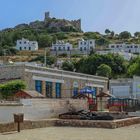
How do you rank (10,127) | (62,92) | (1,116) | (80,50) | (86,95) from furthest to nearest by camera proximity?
(80,50), (62,92), (86,95), (1,116), (10,127)

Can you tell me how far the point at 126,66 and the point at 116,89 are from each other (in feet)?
112

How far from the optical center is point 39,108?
106 ft

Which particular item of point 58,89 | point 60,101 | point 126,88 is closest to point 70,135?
point 60,101

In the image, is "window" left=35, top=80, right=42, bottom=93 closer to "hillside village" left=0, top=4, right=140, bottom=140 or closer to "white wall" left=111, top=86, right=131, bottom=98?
"hillside village" left=0, top=4, right=140, bottom=140

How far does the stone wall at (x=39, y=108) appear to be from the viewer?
2766cm

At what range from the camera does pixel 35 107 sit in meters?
31.8

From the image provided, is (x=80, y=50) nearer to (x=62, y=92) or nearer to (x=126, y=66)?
(x=126, y=66)

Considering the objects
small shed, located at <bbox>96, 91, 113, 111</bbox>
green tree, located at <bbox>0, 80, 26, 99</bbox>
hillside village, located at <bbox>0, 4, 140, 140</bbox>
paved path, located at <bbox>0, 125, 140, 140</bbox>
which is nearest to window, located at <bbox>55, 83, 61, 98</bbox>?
hillside village, located at <bbox>0, 4, 140, 140</bbox>

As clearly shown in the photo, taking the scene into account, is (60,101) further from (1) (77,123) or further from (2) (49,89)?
(2) (49,89)

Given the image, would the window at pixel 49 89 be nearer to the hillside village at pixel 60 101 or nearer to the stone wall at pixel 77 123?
the hillside village at pixel 60 101

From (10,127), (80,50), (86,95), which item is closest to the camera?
(10,127)

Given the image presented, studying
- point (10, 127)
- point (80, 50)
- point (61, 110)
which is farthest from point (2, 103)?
point (80, 50)

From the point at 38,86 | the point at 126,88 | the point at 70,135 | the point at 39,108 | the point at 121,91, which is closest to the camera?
the point at 70,135

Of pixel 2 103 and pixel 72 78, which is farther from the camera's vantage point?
pixel 72 78
